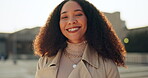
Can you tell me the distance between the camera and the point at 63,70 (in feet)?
5.62

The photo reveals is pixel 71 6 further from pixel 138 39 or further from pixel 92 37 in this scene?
pixel 138 39

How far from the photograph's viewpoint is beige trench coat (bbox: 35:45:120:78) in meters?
1.58

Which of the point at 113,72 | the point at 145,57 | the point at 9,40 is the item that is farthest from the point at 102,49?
the point at 9,40

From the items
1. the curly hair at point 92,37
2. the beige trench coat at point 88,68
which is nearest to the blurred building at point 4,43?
the curly hair at point 92,37

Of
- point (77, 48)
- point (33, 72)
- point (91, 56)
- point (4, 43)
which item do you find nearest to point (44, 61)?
point (77, 48)

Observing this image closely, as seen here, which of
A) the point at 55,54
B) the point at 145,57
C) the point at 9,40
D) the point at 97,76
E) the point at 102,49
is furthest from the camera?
the point at 9,40

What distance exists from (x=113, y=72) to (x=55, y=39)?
62cm

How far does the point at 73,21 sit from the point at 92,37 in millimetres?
228

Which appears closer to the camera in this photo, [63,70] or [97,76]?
[97,76]

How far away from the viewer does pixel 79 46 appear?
1.75 metres

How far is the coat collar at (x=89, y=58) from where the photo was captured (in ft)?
5.41

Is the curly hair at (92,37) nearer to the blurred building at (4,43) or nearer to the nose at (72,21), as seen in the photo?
the nose at (72,21)

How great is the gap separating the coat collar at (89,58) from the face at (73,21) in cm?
12

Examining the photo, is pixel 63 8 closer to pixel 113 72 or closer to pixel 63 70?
pixel 63 70
